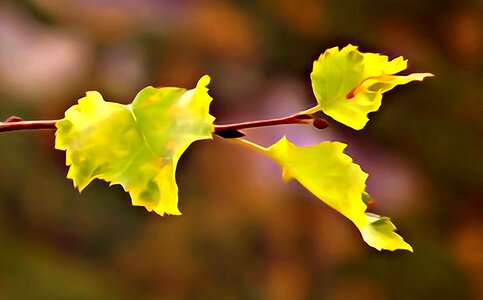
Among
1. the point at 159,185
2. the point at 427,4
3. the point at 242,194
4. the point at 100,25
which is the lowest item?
the point at 242,194

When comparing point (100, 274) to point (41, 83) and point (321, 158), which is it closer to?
point (41, 83)

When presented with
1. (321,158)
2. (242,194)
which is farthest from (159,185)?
(242,194)

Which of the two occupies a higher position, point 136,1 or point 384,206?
point 136,1

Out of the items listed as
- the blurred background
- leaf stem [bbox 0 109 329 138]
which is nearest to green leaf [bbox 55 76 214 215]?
leaf stem [bbox 0 109 329 138]

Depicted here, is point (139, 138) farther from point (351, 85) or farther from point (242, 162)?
point (242, 162)

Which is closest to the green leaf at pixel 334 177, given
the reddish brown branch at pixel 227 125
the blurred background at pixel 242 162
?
the reddish brown branch at pixel 227 125

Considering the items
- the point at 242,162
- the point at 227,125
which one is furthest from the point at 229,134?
the point at 242,162
